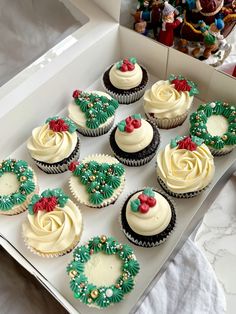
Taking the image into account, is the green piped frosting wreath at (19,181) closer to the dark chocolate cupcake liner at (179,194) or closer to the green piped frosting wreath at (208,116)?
the dark chocolate cupcake liner at (179,194)

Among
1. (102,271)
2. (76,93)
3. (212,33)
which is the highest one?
(212,33)

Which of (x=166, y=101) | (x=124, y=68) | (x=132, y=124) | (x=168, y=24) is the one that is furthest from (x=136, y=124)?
(x=168, y=24)

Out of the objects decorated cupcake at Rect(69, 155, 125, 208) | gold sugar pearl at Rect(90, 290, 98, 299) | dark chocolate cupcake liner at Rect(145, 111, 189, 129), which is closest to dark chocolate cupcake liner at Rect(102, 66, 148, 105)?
dark chocolate cupcake liner at Rect(145, 111, 189, 129)

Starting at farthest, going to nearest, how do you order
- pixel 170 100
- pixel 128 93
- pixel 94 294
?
pixel 128 93 → pixel 170 100 → pixel 94 294

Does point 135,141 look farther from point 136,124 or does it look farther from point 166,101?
point 166,101

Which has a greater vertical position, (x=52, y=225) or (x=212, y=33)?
(x=212, y=33)

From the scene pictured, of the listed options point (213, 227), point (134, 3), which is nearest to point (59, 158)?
point (213, 227)
